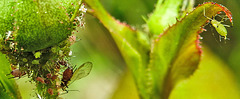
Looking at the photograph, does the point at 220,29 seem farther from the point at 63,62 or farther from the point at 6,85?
the point at 6,85

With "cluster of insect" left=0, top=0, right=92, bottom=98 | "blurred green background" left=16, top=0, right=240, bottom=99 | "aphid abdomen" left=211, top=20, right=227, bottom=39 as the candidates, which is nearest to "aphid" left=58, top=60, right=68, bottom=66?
"cluster of insect" left=0, top=0, right=92, bottom=98

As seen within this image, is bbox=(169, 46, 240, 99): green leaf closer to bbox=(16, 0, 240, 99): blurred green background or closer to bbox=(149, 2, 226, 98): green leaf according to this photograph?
bbox=(16, 0, 240, 99): blurred green background

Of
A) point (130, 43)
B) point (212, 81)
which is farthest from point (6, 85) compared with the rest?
point (212, 81)

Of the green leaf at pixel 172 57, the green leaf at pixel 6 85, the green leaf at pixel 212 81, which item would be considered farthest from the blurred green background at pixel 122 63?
the green leaf at pixel 6 85

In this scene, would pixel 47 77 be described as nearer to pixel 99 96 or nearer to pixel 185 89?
pixel 185 89

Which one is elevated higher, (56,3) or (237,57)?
(56,3)

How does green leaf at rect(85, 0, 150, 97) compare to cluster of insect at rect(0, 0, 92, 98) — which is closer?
cluster of insect at rect(0, 0, 92, 98)

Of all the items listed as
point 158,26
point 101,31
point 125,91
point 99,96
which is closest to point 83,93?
point 99,96
